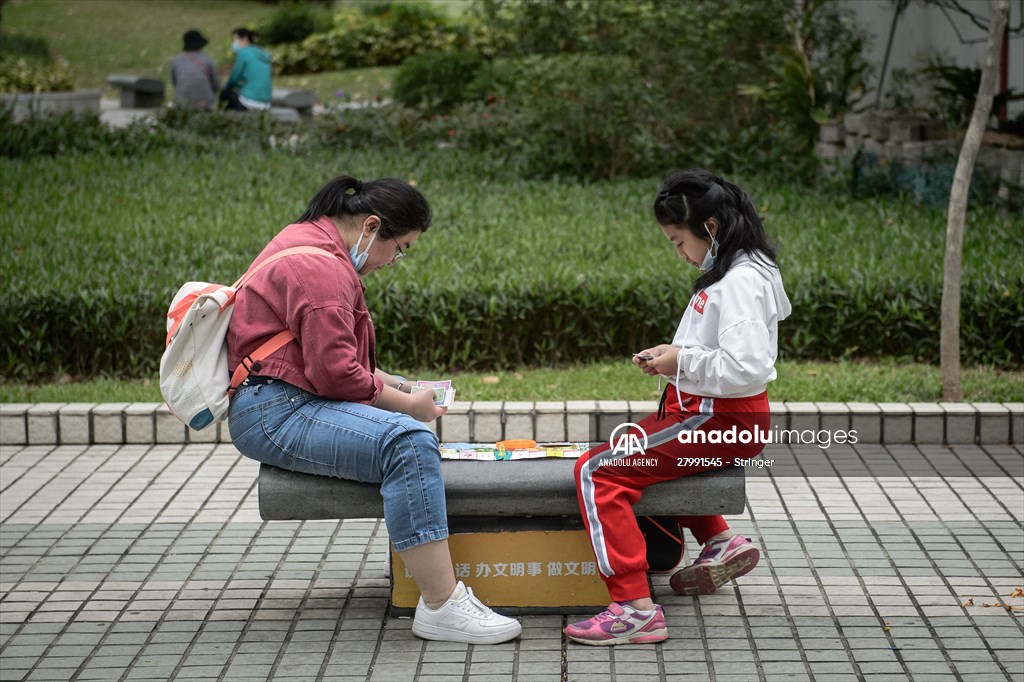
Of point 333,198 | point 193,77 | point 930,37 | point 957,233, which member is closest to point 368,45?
point 193,77

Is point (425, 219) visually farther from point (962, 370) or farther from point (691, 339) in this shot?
point (962, 370)

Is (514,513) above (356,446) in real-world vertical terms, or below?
below

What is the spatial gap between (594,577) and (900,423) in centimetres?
274

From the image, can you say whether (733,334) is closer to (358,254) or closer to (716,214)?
(716,214)

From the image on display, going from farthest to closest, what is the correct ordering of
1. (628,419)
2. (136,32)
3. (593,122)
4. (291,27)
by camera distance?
(136,32) < (291,27) < (593,122) < (628,419)

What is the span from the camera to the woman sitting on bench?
162 inches

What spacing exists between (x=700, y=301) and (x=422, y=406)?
105cm

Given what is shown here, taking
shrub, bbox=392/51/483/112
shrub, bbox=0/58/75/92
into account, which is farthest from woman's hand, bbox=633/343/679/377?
shrub, bbox=0/58/75/92

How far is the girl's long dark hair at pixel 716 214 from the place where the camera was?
416 centimetres

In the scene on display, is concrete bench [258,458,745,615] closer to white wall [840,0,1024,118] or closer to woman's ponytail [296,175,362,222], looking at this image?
woman's ponytail [296,175,362,222]

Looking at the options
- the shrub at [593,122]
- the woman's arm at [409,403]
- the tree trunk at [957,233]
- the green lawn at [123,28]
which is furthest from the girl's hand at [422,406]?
the green lawn at [123,28]


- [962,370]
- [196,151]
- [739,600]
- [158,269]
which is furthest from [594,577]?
[196,151]

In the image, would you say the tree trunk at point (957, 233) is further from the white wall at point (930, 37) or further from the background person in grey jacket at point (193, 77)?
the background person in grey jacket at point (193, 77)

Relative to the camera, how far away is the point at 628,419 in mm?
6547
